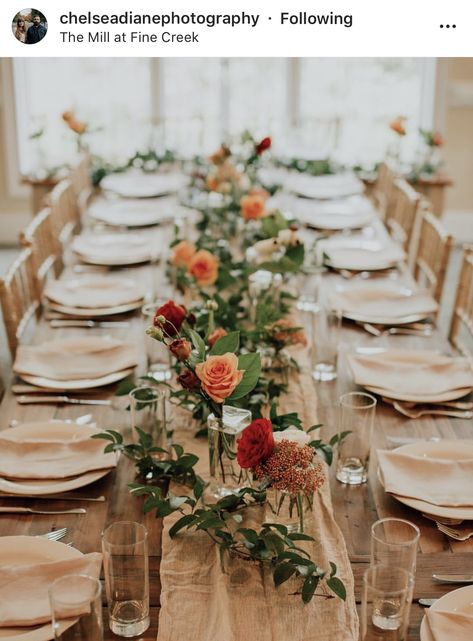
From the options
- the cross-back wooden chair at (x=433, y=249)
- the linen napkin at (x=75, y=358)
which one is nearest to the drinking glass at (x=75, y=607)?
the linen napkin at (x=75, y=358)

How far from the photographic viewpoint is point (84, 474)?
1.71m

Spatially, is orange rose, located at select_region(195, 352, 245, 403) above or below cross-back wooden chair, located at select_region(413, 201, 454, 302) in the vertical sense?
above

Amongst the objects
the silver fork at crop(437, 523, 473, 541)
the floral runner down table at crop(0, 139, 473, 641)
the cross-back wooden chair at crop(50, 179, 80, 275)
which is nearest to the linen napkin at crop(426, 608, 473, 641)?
the floral runner down table at crop(0, 139, 473, 641)

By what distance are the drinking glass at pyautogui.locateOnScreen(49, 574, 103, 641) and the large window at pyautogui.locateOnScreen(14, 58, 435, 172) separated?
505 centimetres

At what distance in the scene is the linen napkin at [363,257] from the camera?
3045mm

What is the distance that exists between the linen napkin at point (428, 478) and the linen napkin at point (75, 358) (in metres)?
0.74

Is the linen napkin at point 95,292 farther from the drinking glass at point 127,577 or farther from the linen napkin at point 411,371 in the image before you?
the drinking glass at point 127,577

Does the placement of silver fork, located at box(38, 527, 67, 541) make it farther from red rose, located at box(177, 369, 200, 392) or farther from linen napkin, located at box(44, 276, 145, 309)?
linen napkin, located at box(44, 276, 145, 309)

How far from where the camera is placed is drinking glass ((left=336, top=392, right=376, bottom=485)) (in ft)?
5.60

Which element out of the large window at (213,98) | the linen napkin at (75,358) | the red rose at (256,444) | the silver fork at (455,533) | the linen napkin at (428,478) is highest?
the large window at (213,98)

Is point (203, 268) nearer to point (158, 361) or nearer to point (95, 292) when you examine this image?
point (158, 361)

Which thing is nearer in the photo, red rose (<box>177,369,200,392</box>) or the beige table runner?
the beige table runner

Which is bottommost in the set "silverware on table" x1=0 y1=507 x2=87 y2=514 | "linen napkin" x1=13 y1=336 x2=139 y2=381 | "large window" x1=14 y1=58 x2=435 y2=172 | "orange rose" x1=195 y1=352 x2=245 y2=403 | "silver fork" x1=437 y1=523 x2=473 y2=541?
"silver fork" x1=437 y1=523 x2=473 y2=541

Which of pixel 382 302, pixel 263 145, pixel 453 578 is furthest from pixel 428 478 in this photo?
pixel 263 145
